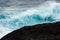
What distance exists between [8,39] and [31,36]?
33.7 inches

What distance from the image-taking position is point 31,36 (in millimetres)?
9383

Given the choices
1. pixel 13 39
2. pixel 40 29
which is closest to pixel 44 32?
pixel 40 29

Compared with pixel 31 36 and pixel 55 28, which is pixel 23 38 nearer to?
pixel 31 36

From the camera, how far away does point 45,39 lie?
355 inches

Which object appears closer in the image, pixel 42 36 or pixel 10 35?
pixel 42 36

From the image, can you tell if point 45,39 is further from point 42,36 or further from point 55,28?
point 55,28

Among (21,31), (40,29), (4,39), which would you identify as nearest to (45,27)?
(40,29)

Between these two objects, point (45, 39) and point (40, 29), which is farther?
point (40, 29)

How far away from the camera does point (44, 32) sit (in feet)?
31.2

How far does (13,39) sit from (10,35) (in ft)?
1.50

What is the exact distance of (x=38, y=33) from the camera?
376 inches

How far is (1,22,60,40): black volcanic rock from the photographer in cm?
919

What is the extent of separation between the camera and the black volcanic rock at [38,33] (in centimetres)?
919

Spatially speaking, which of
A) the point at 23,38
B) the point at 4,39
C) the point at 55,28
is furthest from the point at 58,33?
the point at 4,39
